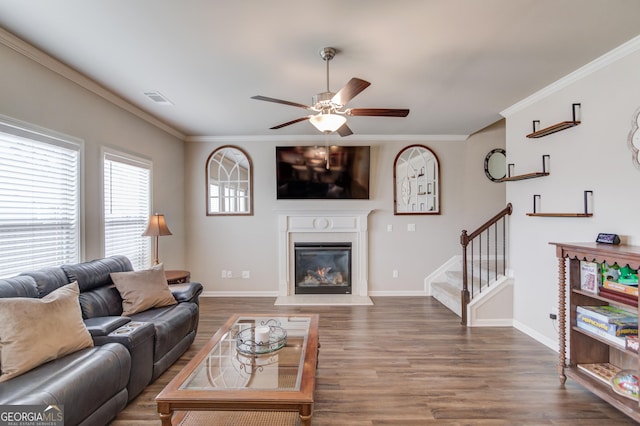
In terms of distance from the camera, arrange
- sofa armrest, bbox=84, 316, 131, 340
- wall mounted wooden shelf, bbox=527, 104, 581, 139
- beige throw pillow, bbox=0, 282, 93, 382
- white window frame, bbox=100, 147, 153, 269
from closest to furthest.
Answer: beige throw pillow, bbox=0, 282, 93, 382 < sofa armrest, bbox=84, 316, 131, 340 < wall mounted wooden shelf, bbox=527, 104, 581, 139 < white window frame, bbox=100, 147, 153, 269

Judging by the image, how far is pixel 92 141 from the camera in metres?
3.10

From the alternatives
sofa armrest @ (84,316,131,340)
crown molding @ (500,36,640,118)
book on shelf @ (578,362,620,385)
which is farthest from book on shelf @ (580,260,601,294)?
sofa armrest @ (84,316,131,340)

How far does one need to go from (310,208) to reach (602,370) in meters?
3.83

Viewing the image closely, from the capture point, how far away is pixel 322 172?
4973 mm

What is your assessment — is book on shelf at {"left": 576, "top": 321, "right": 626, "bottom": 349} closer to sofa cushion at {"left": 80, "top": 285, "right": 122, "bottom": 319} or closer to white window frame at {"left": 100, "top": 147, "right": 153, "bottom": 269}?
sofa cushion at {"left": 80, "top": 285, "right": 122, "bottom": 319}

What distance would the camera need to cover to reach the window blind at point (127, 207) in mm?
3383

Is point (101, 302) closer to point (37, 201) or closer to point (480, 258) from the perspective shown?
point (37, 201)

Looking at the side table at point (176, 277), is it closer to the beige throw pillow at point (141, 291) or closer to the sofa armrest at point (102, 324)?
the beige throw pillow at point (141, 291)

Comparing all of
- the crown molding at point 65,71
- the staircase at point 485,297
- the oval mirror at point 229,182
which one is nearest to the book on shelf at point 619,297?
the staircase at point 485,297

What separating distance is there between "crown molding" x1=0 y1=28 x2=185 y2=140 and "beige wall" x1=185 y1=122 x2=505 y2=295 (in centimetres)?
150

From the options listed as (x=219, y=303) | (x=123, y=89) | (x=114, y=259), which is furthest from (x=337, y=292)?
(x=123, y=89)

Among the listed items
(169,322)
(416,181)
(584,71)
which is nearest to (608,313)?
(584,71)

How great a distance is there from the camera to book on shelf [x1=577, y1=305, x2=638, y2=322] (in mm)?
2232

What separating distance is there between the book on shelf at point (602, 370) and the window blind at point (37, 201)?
4509 millimetres
